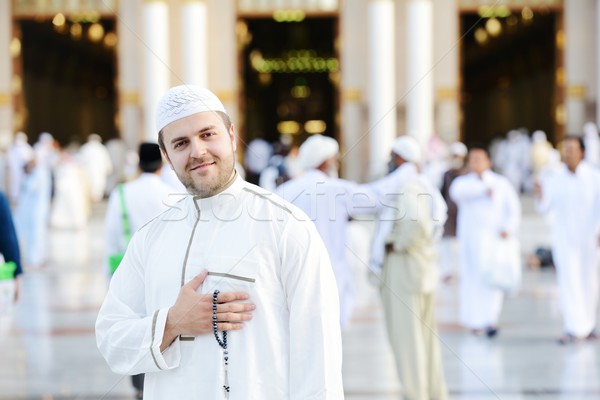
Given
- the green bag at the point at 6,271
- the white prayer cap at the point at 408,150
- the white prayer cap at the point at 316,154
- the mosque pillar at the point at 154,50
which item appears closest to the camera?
the green bag at the point at 6,271

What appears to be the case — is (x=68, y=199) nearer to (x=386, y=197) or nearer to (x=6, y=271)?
(x=386, y=197)

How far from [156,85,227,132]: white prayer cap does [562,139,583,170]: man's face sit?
5.92 m

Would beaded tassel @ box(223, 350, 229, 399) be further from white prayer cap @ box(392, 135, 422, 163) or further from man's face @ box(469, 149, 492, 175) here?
man's face @ box(469, 149, 492, 175)

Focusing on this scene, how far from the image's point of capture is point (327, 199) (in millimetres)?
6070

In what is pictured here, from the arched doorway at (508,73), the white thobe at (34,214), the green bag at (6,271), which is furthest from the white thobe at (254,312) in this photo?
the arched doorway at (508,73)

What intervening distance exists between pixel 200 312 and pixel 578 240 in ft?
20.9

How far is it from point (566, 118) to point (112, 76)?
26.7 m

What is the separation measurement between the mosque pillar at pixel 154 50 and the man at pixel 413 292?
1395 cm

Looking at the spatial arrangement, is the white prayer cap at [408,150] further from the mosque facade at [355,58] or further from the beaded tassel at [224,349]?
the mosque facade at [355,58]

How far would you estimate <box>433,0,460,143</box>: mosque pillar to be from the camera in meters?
19.7

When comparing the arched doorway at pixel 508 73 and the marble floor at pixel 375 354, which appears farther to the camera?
the arched doorway at pixel 508 73

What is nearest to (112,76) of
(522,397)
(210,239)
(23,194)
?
(23,194)

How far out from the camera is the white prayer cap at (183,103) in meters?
2.61

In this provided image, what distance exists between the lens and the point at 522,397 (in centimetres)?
615
